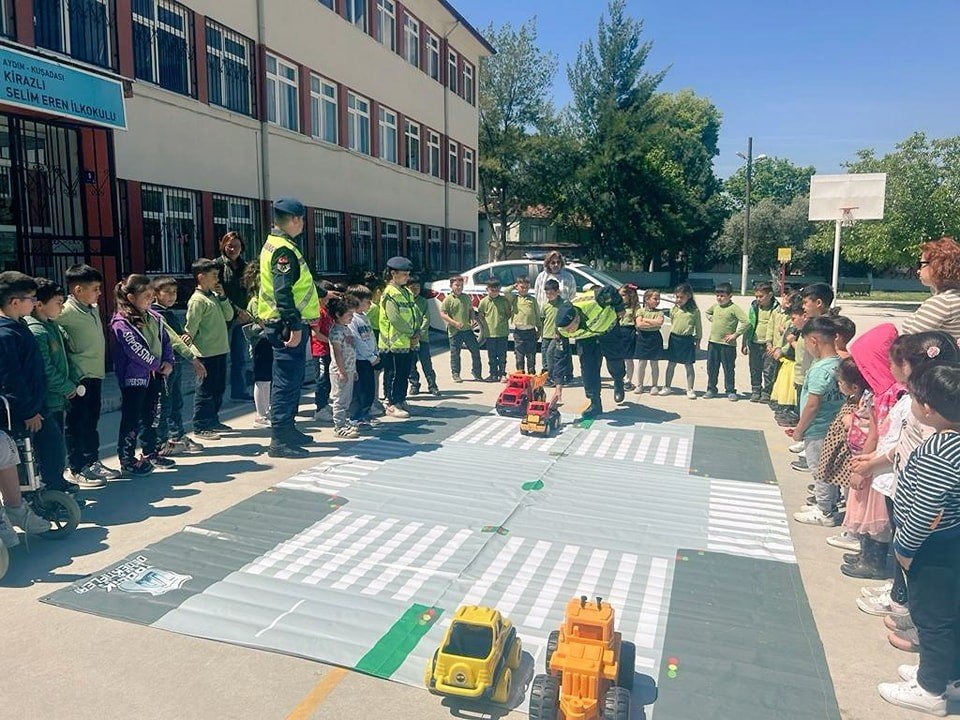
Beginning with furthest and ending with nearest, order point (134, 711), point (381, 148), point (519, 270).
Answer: point (381, 148), point (519, 270), point (134, 711)

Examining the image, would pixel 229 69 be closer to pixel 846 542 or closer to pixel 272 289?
pixel 272 289

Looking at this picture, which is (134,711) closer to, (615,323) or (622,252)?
(615,323)

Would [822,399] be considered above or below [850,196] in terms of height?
below

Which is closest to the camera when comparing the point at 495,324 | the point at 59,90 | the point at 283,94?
the point at 59,90

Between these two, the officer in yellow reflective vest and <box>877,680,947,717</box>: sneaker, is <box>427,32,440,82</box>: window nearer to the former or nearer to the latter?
the officer in yellow reflective vest

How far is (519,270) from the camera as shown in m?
15.1

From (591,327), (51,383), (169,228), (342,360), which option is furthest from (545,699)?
(169,228)

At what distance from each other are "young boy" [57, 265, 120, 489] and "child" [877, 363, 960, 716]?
18.5 feet

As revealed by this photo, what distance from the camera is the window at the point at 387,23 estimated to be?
71.6ft

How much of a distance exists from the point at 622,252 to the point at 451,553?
143 feet

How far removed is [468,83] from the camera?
1176 inches

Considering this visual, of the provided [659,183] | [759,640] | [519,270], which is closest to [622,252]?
[659,183]

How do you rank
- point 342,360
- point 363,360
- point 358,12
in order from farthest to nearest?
1. point 358,12
2. point 363,360
3. point 342,360

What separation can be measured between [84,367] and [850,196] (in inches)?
1098
